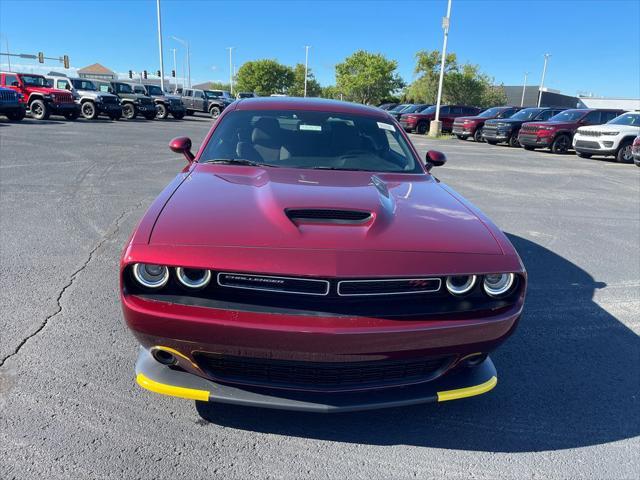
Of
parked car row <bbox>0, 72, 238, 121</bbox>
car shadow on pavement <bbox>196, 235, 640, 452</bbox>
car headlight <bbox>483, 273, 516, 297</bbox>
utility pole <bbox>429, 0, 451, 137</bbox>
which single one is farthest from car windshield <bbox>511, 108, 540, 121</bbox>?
car headlight <bbox>483, 273, 516, 297</bbox>

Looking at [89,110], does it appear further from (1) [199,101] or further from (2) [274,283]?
(2) [274,283]

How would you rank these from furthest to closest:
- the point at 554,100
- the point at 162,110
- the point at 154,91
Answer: the point at 554,100, the point at 154,91, the point at 162,110

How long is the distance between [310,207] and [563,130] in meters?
18.8

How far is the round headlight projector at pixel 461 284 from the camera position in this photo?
216 cm

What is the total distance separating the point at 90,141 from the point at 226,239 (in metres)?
14.1

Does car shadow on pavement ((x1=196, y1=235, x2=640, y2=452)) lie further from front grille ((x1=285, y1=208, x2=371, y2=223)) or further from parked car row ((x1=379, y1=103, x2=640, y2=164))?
parked car row ((x1=379, y1=103, x2=640, y2=164))

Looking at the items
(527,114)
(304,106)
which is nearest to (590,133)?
(527,114)

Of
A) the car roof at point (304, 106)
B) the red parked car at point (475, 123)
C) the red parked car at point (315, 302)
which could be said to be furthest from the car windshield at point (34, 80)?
the red parked car at point (315, 302)

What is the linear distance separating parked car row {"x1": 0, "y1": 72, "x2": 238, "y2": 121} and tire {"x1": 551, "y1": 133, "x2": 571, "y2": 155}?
1975cm

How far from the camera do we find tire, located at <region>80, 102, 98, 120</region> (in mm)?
22609

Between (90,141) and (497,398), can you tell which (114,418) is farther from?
(90,141)

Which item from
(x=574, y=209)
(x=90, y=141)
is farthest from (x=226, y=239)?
(x=90, y=141)

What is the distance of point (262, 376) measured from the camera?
84.3 inches

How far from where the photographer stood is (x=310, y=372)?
2113 mm
